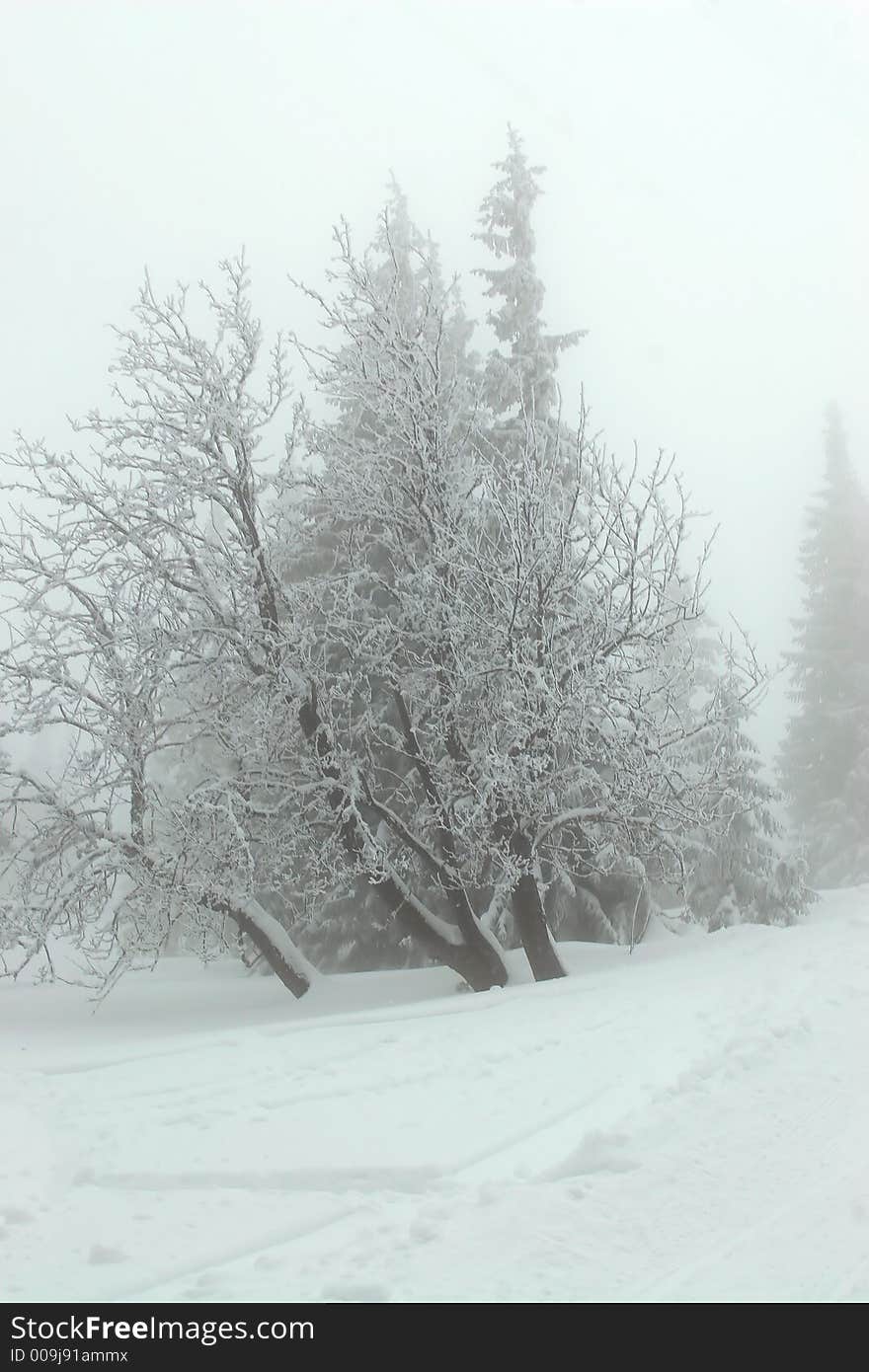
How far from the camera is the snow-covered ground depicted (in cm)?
401

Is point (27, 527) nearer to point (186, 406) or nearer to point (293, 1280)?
point (186, 406)

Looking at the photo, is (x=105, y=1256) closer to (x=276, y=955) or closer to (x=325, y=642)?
(x=325, y=642)

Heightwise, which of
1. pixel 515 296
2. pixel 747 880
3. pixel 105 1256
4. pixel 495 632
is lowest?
pixel 747 880

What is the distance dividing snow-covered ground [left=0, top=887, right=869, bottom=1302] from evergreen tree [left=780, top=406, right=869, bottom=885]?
1991 cm

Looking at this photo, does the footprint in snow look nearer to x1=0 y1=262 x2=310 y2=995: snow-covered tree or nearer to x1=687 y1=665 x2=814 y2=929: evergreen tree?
x1=0 y1=262 x2=310 y2=995: snow-covered tree

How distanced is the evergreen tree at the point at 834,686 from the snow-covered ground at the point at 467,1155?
784 inches

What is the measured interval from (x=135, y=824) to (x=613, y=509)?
7277mm

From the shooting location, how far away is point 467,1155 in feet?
17.2

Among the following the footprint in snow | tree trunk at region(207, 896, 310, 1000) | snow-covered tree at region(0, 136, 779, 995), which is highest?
snow-covered tree at region(0, 136, 779, 995)

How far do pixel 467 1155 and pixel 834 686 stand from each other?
27178 mm

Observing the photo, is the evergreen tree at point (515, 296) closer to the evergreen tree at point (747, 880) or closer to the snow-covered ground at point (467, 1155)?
the evergreen tree at point (747, 880)

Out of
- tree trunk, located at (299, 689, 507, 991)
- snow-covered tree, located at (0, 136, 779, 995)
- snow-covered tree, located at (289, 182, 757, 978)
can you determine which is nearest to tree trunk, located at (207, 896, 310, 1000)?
snow-covered tree, located at (0, 136, 779, 995)

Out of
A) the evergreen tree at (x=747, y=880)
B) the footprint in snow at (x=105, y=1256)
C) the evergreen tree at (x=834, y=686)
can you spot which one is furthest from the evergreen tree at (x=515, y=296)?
the footprint in snow at (x=105, y=1256)

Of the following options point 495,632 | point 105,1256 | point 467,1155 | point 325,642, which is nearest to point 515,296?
point 325,642
